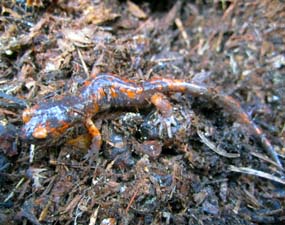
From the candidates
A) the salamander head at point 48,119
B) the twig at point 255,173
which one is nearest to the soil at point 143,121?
the twig at point 255,173

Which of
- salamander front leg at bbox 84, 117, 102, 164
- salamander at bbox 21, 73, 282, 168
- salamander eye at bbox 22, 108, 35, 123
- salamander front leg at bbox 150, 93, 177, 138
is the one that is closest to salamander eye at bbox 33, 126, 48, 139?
salamander at bbox 21, 73, 282, 168

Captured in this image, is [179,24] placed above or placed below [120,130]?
above

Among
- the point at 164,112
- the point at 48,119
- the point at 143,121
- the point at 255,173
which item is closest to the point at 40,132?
the point at 48,119

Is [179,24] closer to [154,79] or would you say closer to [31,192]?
[154,79]

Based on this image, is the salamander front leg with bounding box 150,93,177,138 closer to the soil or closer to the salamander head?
the soil

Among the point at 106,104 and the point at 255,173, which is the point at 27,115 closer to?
the point at 106,104

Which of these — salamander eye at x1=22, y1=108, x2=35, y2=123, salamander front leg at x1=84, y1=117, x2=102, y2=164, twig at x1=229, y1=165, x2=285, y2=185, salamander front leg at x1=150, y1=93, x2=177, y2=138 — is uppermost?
salamander eye at x1=22, y1=108, x2=35, y2=123

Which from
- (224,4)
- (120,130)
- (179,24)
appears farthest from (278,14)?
(120,130)
